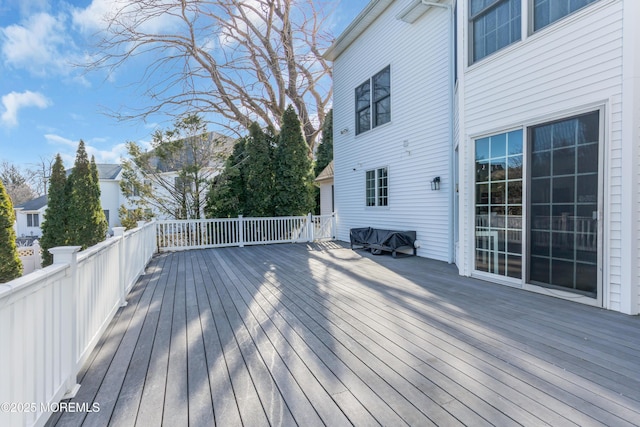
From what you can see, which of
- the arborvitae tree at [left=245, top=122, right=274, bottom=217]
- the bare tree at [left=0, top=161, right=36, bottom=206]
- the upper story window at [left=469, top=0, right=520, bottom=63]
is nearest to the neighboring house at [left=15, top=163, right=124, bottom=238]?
the bare tree at [left=0, top=161, right=36, bottom=206]

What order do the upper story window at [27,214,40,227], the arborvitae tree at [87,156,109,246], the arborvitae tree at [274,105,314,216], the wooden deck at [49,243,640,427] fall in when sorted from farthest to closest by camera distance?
the upper story window at [27,214,40,227]
the arborvitae tree at [274,105,314,216]
the arborvitae tree at [87,156,109,246]
the wooden deck at [49,243,640,427]

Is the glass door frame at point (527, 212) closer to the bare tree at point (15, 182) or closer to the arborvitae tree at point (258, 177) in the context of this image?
the arborvitae tree at point (258, 177)

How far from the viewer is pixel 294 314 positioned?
3279 millimetres

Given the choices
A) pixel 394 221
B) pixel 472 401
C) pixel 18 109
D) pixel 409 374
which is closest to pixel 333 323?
pixel 409 374

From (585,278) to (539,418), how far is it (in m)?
2.53

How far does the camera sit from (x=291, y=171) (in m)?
10.6

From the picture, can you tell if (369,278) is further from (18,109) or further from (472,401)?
(18,109)

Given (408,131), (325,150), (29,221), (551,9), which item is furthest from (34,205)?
(551,9)

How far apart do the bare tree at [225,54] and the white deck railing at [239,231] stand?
553 centimetres

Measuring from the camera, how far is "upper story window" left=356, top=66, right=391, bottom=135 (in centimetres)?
766

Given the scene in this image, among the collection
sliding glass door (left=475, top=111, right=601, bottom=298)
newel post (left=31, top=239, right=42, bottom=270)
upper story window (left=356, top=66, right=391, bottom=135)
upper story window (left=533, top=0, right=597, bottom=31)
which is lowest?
newel post (left=31, top=239, right=42, bottom=270)

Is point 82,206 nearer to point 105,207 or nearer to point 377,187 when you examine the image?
point 377,187

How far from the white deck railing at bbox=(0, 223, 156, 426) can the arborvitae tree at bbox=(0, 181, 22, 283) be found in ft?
18.3

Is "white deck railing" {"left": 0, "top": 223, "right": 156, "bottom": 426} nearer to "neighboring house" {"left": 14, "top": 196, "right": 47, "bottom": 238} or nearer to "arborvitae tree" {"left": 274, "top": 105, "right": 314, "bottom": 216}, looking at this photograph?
"arborvitae tree" {"left": 274, "top": 105, "right": 314, "bottom": 216}
